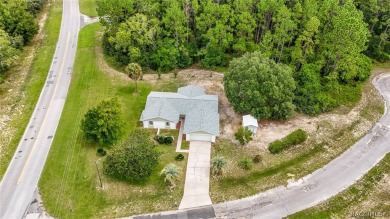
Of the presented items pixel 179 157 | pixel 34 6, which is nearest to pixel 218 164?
pixel 179 157

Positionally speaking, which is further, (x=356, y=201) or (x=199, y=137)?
(x=199, y=137)

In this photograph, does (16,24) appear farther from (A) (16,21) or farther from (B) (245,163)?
(B) (245,163)

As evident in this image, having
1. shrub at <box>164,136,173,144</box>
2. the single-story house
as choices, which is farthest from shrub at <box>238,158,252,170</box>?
shrub at <box>164,136,173,144</box>

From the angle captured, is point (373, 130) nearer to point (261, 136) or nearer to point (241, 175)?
point (261, 136)

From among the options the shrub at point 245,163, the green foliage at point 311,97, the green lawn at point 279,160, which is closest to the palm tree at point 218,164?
the green lawn at point 279,160

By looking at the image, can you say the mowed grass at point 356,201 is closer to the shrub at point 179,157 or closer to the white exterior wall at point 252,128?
the white exterior wall at point 252,128
